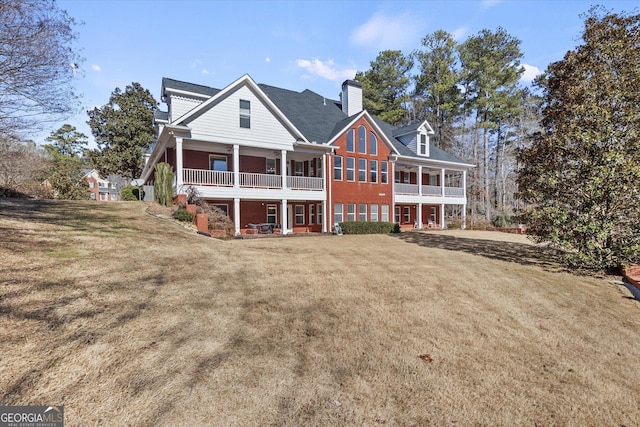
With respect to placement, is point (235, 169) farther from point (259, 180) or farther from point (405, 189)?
point (405, 189)

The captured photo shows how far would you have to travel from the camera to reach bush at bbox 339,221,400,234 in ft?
61.0

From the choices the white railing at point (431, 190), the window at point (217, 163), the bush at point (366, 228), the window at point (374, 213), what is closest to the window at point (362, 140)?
the window at point (374, 213)

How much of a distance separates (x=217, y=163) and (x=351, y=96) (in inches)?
515

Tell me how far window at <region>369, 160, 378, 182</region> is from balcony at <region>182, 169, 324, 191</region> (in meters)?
4.31

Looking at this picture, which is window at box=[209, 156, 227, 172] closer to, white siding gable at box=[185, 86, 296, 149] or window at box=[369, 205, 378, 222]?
white siding gable at box=[185, 86, 296, 149]

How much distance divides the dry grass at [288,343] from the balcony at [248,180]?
9.05 m

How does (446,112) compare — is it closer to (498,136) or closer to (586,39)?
(498,136)

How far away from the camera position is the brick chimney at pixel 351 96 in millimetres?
25125

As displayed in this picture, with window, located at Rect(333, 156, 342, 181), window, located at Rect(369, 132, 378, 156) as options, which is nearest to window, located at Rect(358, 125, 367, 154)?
window, located at Rect(369, 132, 378, 156)

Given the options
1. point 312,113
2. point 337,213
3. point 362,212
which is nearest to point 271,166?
point 337,213

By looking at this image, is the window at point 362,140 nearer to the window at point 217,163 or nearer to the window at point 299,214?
the window at point 299,214

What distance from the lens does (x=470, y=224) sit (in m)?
28.1

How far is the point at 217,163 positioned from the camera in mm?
19047
